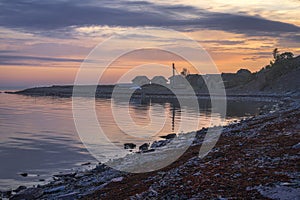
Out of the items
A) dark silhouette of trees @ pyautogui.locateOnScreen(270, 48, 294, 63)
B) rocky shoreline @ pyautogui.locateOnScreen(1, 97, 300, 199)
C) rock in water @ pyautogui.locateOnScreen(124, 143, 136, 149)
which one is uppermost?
dark silhouette of trees @ pyautogui.locateOnScreen(270, 48, 294, 63)

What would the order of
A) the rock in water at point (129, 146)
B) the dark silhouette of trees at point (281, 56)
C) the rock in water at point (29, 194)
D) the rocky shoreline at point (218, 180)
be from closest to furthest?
the rocky shoreline at point (218, 180) → the rock in water at point (29, 194) → the rock in water at point (129, 146) → the dark silhouette of trees at point (281, 56)

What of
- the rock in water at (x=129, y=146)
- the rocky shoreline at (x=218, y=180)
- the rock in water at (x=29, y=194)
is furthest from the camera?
the rock in water at (x=129, y=146)

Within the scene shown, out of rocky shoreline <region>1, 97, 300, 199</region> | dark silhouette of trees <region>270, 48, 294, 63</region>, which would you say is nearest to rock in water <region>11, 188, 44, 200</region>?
rocky shoreline <region>1, 97, 300, 199</region>

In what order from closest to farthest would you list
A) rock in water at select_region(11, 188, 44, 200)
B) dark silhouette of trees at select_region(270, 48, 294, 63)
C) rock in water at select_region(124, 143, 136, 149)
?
rock in water at select_region(11, 188, 44, 200) < rock in water at select_region(124, 143, 136, 149) < dark silhouette of trees at select_region(270, 48, 294, 63)

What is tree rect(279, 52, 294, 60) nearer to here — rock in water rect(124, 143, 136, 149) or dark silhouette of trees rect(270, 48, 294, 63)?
dark silhouette of trees rect(270, 48, 294, 63)

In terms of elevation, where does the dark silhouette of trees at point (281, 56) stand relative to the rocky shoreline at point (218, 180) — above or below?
above

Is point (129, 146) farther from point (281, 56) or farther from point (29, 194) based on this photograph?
point (281, 56)

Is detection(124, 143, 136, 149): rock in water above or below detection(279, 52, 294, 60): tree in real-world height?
below

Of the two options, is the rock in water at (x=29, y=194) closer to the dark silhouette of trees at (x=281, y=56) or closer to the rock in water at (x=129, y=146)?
the rock in water at (x=129, y=146)

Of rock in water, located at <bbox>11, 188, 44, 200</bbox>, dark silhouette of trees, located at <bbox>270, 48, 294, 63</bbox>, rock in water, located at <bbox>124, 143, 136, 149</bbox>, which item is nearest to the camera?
rock in water, located at <bbox>11, 188, 44, 200</bbox>

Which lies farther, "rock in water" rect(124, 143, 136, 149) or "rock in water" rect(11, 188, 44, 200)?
"rock in water" rect(124, 143, 136, 149)

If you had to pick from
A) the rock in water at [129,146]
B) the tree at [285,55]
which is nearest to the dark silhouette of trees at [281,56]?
the tree at [285,55]

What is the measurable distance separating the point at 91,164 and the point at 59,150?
662cm

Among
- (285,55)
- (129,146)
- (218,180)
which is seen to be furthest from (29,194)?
(285,55)
